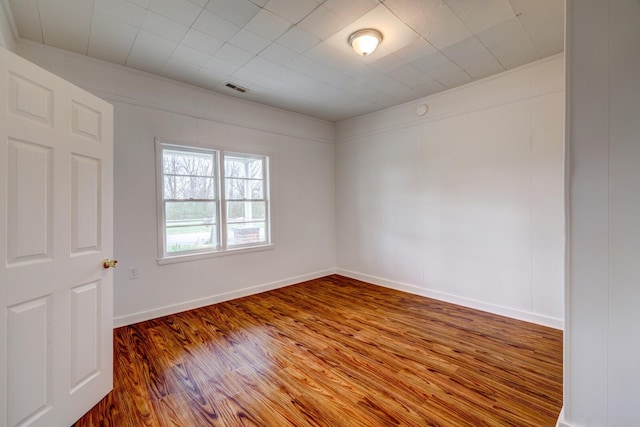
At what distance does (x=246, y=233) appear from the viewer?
418 cm

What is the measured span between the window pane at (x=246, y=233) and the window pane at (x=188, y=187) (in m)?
0.56

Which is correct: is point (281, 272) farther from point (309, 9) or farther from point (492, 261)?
point (309, 9)

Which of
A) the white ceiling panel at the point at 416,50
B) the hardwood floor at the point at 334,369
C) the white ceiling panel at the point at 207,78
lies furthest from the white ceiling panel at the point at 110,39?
the hardwood floor at the point at 334,369

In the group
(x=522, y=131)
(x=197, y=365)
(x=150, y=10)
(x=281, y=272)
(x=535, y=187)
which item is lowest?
(x=197, y=365)

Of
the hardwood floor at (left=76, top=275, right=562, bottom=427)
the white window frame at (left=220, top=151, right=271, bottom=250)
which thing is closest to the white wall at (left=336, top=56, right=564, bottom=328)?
the hardwood floor at (left=76, top=275, right=562, bottom=427)

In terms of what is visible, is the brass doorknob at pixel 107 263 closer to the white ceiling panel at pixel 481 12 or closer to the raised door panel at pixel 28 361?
the raised door panel at pixel 28 361

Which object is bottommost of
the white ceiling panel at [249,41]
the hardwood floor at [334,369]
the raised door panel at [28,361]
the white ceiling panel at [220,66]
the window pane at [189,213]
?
the hardwood floor at [334,369]

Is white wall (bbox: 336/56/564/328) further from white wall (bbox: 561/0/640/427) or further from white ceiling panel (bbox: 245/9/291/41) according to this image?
white ceiling panel (bbox: 245/9/291/41)

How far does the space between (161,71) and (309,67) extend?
167cm

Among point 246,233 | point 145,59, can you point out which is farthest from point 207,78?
point 246,233

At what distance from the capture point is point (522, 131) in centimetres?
308

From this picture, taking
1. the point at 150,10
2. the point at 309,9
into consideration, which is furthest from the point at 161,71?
the point at 309,9

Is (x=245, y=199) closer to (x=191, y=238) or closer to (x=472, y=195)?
(x=191, y=238)

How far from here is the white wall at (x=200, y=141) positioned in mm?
3018
